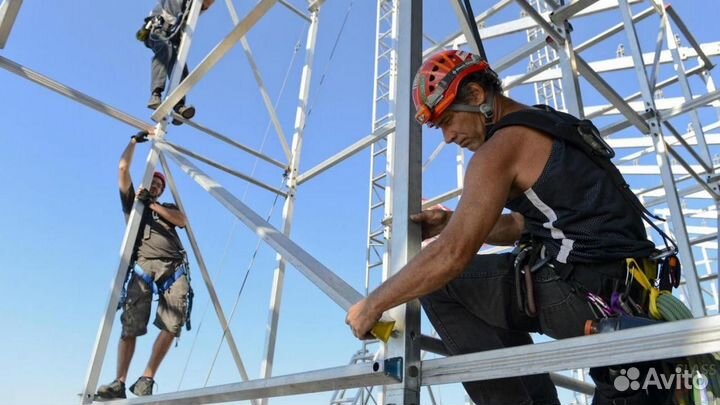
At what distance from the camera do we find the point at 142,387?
416 cm

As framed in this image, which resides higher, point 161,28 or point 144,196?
point 161,28

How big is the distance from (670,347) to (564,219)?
0.63m

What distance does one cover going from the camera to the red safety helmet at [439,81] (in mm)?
2164

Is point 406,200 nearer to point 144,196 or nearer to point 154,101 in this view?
point 144,196

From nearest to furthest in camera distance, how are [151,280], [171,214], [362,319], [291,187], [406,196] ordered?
[362,319] < [406,196] < [151,280] < [171,214] < [291,187]

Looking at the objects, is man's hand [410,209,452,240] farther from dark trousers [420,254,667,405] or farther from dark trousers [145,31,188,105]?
dark trousers [145,31,188,105]

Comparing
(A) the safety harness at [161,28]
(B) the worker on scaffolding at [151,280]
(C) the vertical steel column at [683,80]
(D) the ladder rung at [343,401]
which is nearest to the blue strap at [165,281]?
(B) the worker on scaffolding at [151,280]

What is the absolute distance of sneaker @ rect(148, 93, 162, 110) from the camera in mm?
5211

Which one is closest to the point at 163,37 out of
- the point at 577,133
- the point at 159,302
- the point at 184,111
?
the point at 184,111

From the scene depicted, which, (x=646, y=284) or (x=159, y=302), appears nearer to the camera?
(x=646, y=284)

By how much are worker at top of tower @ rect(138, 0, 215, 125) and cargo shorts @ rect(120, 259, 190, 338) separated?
1478 millimetres

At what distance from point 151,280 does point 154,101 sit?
64.5 inches

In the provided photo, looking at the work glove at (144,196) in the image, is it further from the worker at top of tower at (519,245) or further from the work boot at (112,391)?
the worker at top of tower at (519,245)

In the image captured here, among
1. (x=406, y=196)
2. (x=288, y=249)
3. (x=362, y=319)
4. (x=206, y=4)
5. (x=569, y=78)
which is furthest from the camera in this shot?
(x=206, y=4)
